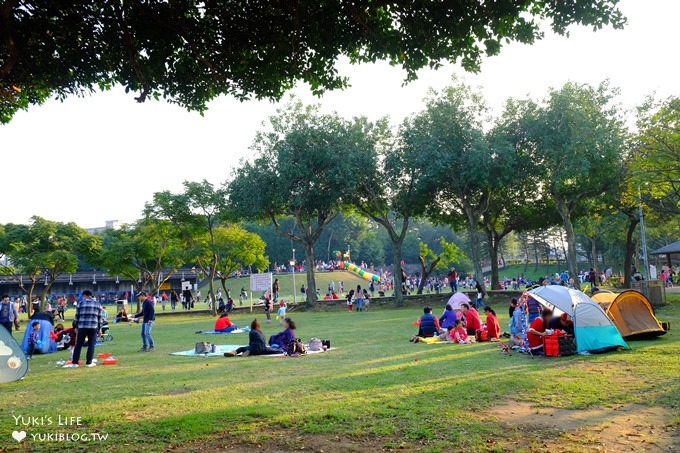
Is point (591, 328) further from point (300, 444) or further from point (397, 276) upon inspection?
point (397, 276)

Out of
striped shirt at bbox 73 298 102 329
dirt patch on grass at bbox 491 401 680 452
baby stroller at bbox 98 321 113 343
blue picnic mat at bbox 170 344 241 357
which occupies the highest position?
Answer: striped shirt at bbox 73 298 102 329

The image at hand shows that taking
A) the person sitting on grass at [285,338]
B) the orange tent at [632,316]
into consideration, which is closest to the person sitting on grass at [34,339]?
the person sitting on grass at [285,338]

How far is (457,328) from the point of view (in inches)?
618

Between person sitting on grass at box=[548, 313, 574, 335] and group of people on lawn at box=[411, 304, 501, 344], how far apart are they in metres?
3.05

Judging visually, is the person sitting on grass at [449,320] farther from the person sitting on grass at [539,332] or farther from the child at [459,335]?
the person sitting on grass at [539,332]

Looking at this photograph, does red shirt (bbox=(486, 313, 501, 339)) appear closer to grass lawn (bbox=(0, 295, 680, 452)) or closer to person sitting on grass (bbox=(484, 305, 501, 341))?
person sitting on grass (bbox=(484, 305, 501, 341))

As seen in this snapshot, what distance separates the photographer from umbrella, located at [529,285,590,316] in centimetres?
1333

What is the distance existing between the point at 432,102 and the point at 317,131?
7516 millimetres

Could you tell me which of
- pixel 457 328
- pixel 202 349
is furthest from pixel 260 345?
pixel 457 328

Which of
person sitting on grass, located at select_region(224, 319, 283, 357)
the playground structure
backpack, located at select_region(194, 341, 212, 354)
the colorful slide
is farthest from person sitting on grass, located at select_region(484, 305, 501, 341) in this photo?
the colorful slide

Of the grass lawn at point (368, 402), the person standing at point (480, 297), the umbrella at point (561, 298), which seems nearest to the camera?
the grass lawn at point (368, 402)

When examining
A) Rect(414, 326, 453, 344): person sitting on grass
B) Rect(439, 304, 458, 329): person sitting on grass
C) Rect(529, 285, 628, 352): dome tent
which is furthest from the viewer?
Rect(439, 304, 458, 329): person sitting on grass

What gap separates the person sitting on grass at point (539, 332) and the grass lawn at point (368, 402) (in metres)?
0.62

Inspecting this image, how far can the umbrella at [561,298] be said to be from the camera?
1333cm
